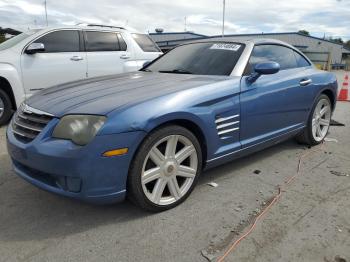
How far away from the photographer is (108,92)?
10.3ft

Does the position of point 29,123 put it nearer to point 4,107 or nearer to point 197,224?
point 197,224

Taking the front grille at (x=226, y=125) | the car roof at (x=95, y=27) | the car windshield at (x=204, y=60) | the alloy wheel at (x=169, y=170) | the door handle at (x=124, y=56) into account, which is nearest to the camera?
the alloy wheel at (x=169, y=170)

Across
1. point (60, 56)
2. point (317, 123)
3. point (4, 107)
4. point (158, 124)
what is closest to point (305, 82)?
point (317, 123)

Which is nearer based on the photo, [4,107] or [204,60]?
[204,60]

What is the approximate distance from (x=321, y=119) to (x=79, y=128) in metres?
3.74

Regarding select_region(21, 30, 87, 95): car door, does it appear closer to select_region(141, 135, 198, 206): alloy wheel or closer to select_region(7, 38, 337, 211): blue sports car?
select_region(7, 38, 337, 211): blue sports car

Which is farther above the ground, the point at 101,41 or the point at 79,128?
the point at 101,41

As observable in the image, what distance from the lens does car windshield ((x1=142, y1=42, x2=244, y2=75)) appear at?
12.6 feet

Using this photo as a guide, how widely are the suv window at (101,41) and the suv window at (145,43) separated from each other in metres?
0.54

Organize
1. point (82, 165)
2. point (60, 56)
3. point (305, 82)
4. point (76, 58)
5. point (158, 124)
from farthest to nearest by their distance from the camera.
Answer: point (76, 58)
point (60, 56)
point (305, 82)
point (158, 124)
point (82, 165)

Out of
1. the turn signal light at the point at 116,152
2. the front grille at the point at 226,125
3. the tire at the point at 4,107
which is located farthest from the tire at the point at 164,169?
the tire at the point at 4,107

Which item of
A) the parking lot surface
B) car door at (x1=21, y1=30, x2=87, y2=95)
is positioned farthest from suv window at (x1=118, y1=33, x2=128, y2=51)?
the parking lot surface

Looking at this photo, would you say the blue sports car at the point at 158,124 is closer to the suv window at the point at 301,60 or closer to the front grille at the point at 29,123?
the front grille at the point at 29,123

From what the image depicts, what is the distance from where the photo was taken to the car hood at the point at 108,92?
2.83m
